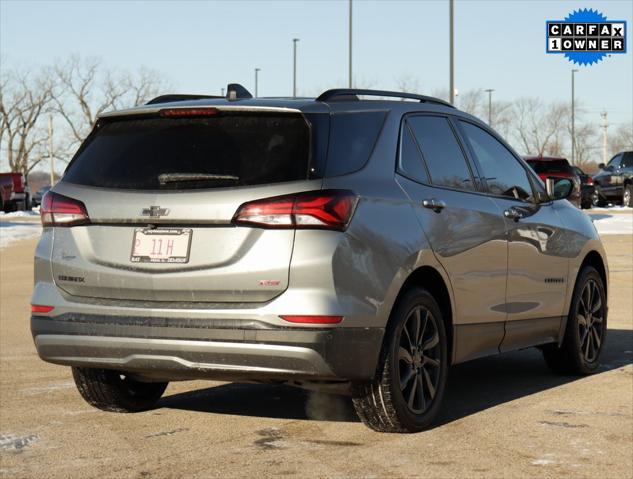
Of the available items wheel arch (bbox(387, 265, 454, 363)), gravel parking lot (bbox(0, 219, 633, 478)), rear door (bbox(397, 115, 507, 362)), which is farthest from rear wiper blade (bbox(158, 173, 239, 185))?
gravel parking lot (bbox(0, 219, 633, 478))

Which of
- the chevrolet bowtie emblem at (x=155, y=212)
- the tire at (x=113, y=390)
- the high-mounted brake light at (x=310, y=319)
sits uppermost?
the chevrolet bowtie emblem at (x=155, y=212)

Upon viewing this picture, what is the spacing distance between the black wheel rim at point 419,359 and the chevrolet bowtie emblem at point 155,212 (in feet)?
4.41

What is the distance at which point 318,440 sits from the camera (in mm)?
6129

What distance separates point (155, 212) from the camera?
5.87 meters

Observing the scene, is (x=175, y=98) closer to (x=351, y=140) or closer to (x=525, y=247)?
(x=351, y=140)

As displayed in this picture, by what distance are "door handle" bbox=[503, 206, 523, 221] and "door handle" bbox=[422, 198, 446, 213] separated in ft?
3.01

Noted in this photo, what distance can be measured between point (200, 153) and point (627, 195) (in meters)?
38.6

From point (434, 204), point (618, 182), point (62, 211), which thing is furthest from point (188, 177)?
point (618, 182)

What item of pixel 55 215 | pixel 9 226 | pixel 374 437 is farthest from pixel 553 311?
pixel 9 226

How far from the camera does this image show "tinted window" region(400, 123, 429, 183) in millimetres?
6449

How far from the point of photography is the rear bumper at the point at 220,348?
221 inches

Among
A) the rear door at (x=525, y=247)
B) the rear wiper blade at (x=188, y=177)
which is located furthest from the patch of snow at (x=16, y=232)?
the rear wiper blade at (x=188, y=177)

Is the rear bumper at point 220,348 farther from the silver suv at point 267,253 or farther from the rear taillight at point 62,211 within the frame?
the rear taillight at point 62,211

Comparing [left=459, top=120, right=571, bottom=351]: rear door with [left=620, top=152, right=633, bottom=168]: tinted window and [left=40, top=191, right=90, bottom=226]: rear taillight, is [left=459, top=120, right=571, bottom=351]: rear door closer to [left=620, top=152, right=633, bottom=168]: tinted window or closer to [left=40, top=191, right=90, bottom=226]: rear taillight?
[left=40, top=191, right=90, bottom=226]: rear taillight
